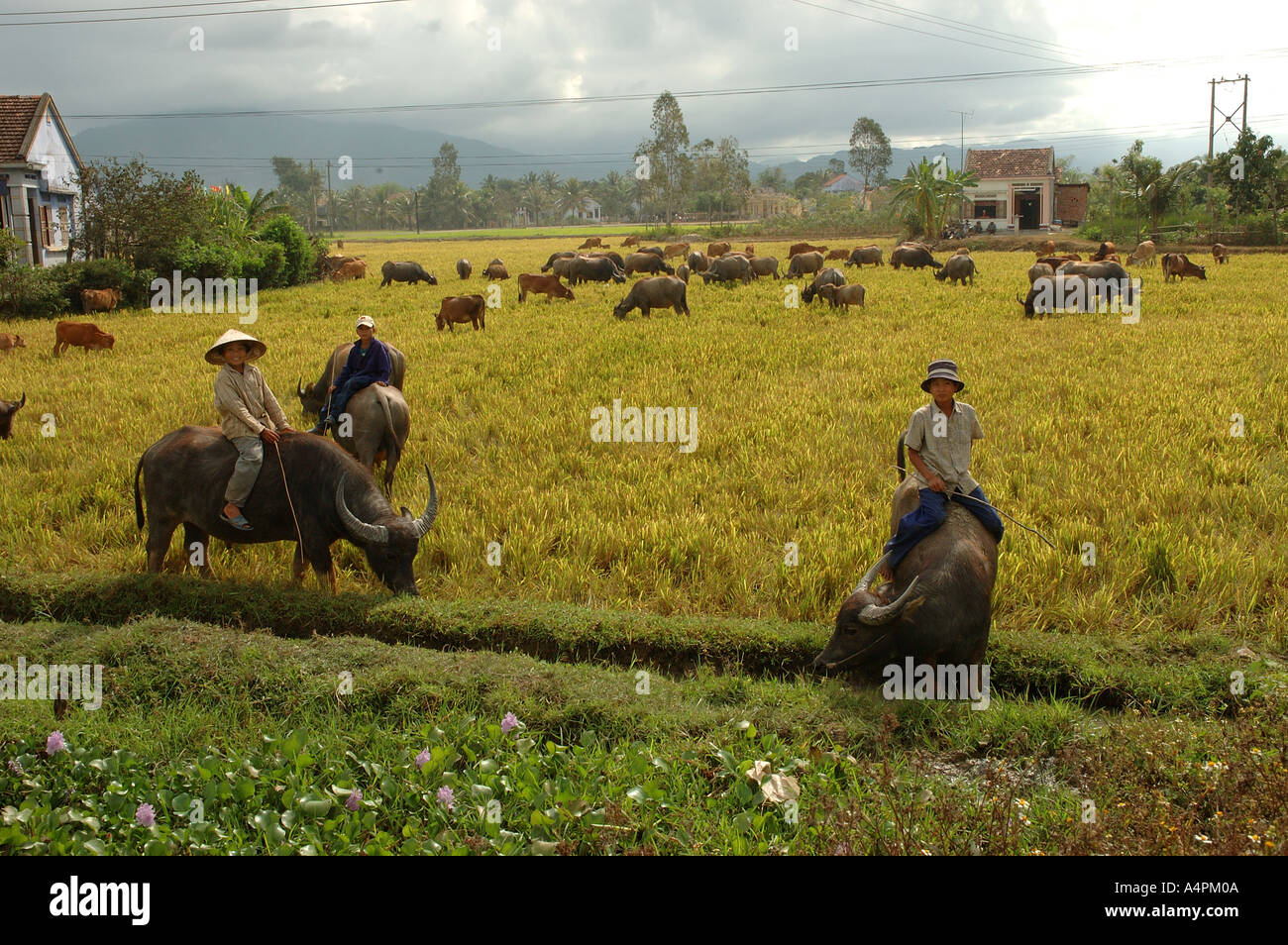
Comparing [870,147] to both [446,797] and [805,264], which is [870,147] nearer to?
[805,264]

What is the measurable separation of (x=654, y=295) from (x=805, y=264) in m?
9.67

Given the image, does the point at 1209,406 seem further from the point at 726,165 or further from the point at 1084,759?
the point at 726,165

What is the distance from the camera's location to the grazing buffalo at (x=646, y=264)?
27.5 m

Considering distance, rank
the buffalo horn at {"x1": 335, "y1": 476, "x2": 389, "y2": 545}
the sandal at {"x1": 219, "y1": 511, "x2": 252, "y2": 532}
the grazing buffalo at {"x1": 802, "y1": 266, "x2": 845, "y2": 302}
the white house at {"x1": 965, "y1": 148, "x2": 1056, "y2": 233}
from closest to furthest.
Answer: the buffalo horn at {"x1": 335, "y1": 476, "x2": 389, "y2": 545} → the sandal at {"x1": 219, "y1": 511, "x2": 252, "y2": 532} → the grazing buffalo at {"x1": 802, "y1": 266, "x2": 845, "y2": 302} → the white house at {"x1": 965, "y1": 148, "x2": 1056, "y2": 233}

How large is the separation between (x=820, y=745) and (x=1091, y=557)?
2.94 metres

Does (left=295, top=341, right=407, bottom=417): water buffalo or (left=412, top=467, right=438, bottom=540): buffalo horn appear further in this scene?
(left=295, top=341, right=407, bottom=417): water buffalo

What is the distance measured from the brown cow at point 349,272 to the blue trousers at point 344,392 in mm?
23939

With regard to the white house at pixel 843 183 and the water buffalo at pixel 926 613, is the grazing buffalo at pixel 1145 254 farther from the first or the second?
the white house at pixel 843 183

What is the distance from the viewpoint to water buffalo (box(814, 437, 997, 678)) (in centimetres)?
461

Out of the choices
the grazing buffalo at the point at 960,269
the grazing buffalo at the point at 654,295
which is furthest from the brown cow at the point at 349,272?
the grazing buffalo at the point at 960,269

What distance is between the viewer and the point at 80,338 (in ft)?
49.5

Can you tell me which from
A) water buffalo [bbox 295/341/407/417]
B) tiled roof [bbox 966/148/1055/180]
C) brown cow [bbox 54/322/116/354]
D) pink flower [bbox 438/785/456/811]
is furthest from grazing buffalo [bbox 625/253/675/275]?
tiled roof [bbox 966/148/1055/180]

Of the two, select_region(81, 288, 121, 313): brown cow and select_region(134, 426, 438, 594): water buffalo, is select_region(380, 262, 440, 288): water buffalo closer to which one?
select_region(81, 288, 121, 313): brown cow

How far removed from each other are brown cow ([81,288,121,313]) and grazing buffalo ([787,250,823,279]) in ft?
58.0
